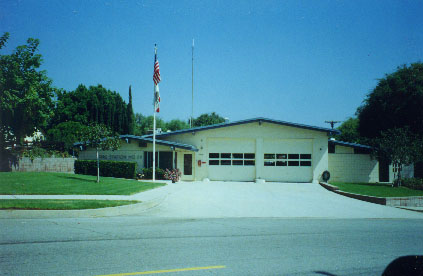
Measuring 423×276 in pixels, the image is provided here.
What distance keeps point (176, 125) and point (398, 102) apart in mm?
52104

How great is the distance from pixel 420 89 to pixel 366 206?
67.3 ft

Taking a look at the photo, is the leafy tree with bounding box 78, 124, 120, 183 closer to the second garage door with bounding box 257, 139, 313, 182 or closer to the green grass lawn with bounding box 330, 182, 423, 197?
the second garage door with bounding box 257, 139, 313, 182

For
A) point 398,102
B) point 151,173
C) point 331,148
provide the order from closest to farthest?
point 151,173, point 331,148, point 398,102

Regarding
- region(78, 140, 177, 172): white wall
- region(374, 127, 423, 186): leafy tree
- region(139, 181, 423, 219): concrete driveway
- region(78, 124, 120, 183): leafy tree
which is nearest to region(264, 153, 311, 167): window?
region(374, 127, 423, 186): leafy tree

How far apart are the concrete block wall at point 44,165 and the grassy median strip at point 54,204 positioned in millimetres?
20816

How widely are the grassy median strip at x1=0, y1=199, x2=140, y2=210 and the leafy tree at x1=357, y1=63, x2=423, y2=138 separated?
27463mm

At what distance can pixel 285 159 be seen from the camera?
27672mm

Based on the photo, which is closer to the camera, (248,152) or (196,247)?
(196,247)

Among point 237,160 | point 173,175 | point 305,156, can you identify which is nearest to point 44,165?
point 173,175

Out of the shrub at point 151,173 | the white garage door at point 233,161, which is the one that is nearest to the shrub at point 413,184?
the white garage door at point 233,161

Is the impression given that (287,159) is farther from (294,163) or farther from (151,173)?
(151,173)

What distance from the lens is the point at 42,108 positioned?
3206 cm

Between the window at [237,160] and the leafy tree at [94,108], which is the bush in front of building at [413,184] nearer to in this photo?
the window at [237,160]

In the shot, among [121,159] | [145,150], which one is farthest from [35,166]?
[145,150]
